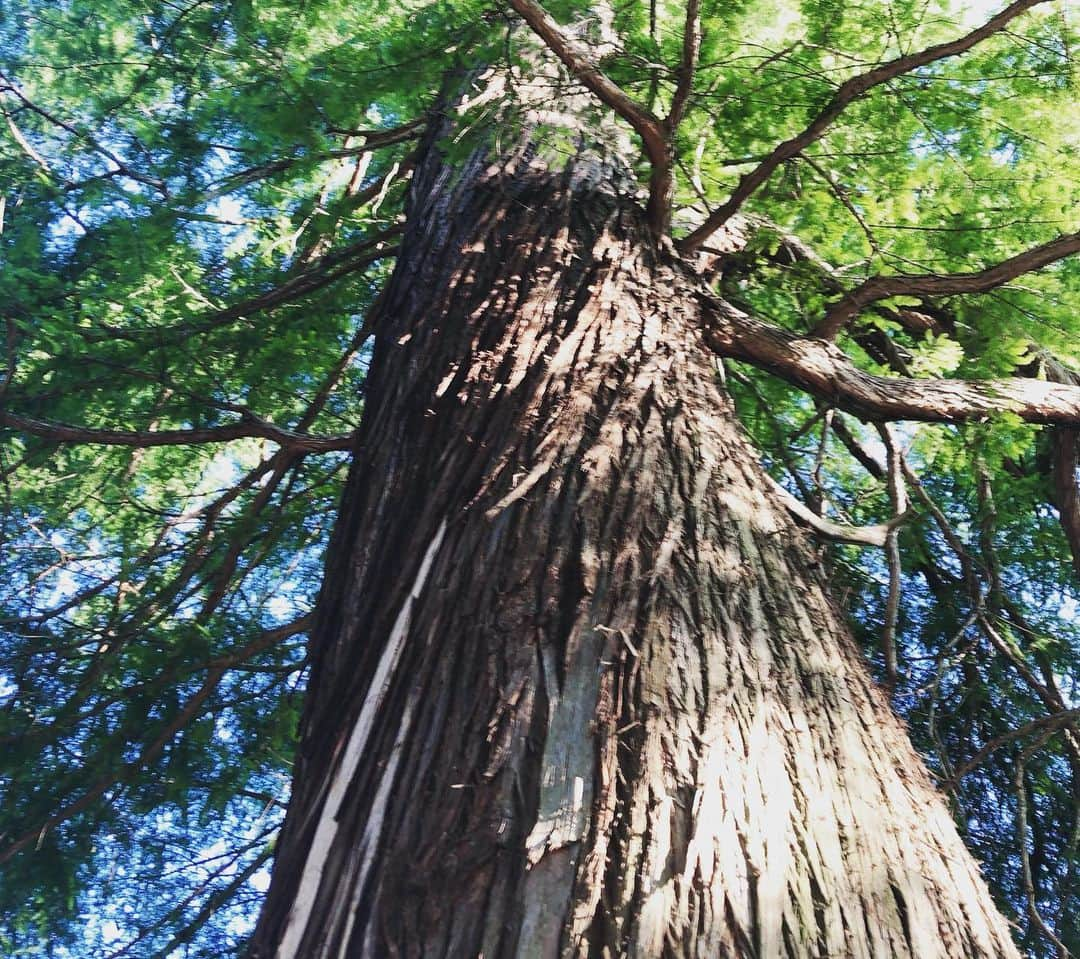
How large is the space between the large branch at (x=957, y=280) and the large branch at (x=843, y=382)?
0.49 ft

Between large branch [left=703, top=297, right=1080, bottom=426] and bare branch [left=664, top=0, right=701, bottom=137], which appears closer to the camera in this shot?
bare branch [left=664, top=0, right=701, bottom=137]

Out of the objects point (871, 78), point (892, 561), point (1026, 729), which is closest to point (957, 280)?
point (871, 78)

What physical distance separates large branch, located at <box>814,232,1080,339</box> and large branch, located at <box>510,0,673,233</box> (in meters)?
0.62

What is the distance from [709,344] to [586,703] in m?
1.60

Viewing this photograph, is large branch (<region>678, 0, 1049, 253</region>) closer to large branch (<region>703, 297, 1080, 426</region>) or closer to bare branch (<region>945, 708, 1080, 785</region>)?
large branch (<region>703, 297, 1080, 426</region>)

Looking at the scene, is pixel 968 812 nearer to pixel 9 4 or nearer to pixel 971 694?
pixel 971 694

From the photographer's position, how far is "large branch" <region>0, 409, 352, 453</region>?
10.6 ft

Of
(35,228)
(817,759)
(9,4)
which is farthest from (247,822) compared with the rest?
(9,4)

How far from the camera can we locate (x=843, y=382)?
114 inches

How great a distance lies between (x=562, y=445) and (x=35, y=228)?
161 inches

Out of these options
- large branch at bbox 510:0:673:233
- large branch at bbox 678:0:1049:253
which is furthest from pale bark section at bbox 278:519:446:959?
large branch at bbox 678:0:1049:253

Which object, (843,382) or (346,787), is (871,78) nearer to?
(843,382)

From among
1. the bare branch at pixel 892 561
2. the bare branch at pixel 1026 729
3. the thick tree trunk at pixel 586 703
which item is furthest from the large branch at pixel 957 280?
the bare branch at pixel 1026 729

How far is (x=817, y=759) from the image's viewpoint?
1.57 meters
